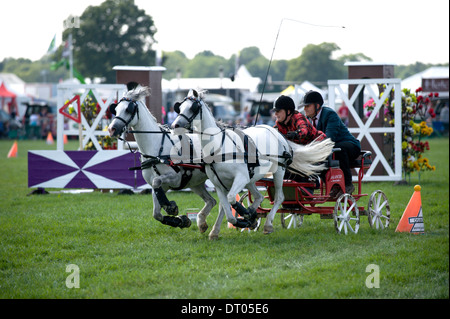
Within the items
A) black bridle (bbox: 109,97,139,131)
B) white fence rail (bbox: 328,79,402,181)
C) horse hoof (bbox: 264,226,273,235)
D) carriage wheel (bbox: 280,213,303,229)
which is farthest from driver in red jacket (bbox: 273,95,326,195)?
white fence rail (bbox: 328,79,402,181)

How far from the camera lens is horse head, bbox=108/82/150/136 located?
7778 millimetres

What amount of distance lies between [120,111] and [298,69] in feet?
371

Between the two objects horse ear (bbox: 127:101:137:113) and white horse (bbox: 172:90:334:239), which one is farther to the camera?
horse ear (bbox: 127:101:137:113)

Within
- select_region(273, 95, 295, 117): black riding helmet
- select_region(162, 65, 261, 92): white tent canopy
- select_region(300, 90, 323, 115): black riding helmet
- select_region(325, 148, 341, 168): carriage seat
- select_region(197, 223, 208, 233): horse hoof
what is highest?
select_region(162, 65, 261, 92): white tent canopy

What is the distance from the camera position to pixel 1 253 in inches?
301

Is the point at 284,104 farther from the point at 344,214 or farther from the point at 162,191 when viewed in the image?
the point at 162,191

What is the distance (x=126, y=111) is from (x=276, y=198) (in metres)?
2.40

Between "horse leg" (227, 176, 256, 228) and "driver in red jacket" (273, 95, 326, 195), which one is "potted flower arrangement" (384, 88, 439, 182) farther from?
"horse leg" (227, 176, 256, 228)

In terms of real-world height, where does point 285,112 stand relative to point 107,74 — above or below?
below

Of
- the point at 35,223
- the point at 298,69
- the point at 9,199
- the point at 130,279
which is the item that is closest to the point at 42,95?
the point at 9,199

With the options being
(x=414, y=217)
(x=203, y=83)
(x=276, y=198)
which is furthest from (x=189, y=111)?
(x=203, y=83)

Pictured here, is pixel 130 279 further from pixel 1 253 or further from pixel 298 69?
pixel 298 69

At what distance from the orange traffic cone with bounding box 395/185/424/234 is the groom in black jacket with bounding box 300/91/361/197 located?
0.88 m

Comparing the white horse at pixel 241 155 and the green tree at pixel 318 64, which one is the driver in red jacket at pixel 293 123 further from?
the green tree at pixel 318 64
